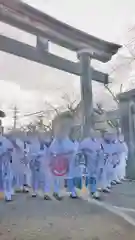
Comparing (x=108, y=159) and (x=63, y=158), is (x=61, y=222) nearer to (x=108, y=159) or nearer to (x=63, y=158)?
(x=63, y=158)

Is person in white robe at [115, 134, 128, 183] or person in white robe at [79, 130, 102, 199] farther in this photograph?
person in white robe at [115, 134, 128, 183]

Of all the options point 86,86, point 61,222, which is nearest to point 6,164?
point 61,222

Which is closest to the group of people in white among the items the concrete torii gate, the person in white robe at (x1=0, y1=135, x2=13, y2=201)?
the person in white robe at (x1=0, y1=135, x2=13, y2=201)

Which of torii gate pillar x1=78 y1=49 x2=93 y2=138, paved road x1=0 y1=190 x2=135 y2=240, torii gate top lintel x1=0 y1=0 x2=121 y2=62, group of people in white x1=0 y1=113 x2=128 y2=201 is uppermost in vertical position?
torii gate top lintel x1=0 y1=0 x2=121 y2=62

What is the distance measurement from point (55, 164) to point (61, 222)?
1170 mm

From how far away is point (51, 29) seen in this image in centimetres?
413

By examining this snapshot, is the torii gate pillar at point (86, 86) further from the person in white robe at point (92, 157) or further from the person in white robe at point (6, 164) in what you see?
the person in white robe at point (6, 164)

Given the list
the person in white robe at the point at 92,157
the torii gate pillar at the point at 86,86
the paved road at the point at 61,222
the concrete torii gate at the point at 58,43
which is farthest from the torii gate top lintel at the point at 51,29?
the paved road at the point at 61,222

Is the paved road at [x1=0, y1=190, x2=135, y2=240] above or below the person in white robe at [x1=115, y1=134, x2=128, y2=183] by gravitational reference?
below

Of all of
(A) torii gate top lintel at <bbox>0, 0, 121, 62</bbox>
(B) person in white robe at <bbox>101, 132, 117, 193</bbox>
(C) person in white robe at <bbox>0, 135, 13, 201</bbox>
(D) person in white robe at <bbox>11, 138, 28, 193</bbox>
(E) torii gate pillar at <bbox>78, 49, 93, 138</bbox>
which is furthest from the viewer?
(E) torii gate pillar at <bbox>78, 49, 93, 138</bbox>

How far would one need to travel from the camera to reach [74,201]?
136 inches

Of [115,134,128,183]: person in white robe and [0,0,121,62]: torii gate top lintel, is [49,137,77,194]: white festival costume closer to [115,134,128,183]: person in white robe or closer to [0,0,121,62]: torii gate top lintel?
[115,134,128,183]: person in white robe

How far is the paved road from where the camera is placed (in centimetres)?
219

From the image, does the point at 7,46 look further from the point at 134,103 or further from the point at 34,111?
the point at 134,103
